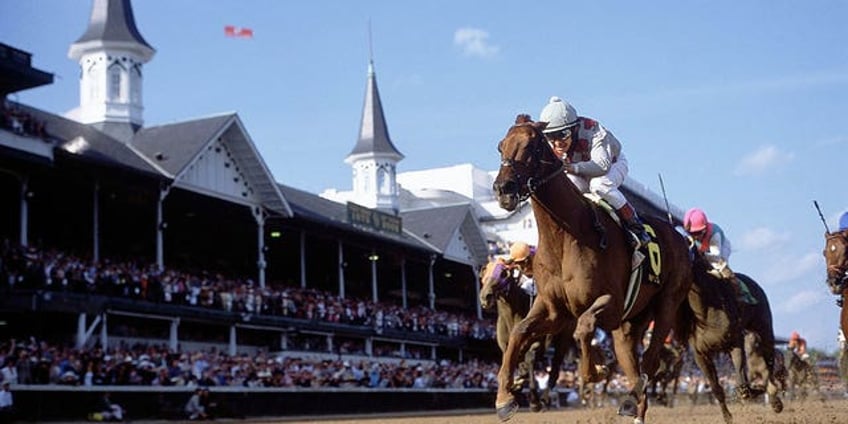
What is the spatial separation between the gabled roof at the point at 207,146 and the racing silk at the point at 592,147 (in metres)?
24.5

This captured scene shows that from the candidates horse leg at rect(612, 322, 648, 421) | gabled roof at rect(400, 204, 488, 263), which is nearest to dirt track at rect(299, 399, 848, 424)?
horse leg at rect(612, 322, 648, 421)

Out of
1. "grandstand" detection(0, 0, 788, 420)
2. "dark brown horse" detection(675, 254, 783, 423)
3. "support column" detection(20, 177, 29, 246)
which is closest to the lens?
"dark brown horse" detection(675, 254, 783, 423)

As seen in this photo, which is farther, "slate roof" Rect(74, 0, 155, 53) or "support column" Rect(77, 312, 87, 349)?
"slate roof" Rect(74, 0, 155, 53)

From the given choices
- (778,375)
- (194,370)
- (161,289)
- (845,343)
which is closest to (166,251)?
(161,289)

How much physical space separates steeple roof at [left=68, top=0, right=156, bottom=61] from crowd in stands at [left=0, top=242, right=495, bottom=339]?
15509mm

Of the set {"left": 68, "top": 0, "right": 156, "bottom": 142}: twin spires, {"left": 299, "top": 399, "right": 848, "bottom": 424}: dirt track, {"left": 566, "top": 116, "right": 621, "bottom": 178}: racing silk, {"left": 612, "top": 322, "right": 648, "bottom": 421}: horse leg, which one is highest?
{"left": 68, "top": 0, "right": 156, "bottom": 142}: twin spires

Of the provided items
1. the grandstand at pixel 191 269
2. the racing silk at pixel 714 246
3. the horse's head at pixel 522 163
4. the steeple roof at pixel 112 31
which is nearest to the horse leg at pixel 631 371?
the horse's head at pixel 522 163

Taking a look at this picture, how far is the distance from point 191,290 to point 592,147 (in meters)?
23.3

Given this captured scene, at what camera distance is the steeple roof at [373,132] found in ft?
236

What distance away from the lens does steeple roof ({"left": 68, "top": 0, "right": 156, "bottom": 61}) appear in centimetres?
4881

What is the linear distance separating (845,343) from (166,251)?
3179cm

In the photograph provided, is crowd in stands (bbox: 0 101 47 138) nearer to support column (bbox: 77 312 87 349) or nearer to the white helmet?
support column (bbox: 77 312 87 349)

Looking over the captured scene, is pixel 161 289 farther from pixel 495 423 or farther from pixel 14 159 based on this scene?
pixel 495 423

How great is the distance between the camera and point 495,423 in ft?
63.6
